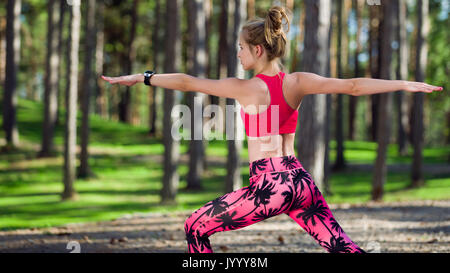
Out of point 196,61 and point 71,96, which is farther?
point 196,61

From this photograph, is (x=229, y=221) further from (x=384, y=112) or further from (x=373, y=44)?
(x=373, y=44)

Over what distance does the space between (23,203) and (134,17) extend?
22.6 metres

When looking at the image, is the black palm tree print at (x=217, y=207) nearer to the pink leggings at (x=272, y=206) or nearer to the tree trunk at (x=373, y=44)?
the pink leggings at (x=272, y=206)

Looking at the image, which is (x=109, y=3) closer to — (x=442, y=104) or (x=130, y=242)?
(x=442, y=104)

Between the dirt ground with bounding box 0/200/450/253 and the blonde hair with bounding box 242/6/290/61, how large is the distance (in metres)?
4.44

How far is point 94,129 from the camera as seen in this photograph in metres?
31.8

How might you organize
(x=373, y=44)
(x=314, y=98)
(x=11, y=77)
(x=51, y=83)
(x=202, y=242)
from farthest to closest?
(x=373, y=44)
(x=11, y=77)
(x=51, y=83)
(x=314, y=98)
(x=202, y=242)

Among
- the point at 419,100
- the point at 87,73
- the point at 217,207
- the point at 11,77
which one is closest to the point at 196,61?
the point at 87,73

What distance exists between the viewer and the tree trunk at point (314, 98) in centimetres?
1184

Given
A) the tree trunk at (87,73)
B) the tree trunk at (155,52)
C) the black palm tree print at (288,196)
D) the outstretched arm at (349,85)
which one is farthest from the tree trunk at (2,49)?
the black palm tree print at (288,196)

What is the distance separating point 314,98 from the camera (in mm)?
12430

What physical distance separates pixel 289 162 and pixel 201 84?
891 millimetres

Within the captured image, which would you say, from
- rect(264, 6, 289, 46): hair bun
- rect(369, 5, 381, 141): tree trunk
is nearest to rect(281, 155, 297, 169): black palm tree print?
rect(264, 6, 289, 46): hair bun

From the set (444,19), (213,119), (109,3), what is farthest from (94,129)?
(444,19)
